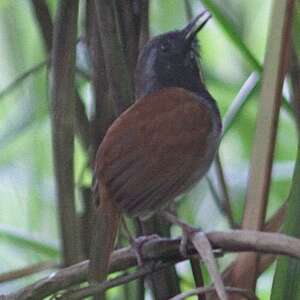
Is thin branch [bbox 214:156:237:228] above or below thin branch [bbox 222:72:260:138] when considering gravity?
below

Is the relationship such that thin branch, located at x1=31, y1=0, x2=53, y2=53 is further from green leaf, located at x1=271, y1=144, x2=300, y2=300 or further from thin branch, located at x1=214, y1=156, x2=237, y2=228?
green leaf, located at x1=271, y1=144, x2=300, y2=300

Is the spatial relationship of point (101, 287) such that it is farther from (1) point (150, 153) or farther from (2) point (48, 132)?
(2) point (48, 132)

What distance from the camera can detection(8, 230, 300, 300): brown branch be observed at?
60 centimetres

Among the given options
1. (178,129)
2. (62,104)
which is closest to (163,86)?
(178,129)

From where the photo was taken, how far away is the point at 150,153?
1007 millimetres

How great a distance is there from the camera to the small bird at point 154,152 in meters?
0.93

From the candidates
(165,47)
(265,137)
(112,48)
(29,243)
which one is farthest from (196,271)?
(165,47)

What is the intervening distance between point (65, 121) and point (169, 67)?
0.47m

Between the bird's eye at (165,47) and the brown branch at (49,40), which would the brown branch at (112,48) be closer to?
the brown branch at (49,40)

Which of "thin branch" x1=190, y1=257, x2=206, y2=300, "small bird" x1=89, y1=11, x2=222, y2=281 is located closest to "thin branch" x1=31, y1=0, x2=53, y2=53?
"small bird" x1=89, y1=11, x2=222, y2=281

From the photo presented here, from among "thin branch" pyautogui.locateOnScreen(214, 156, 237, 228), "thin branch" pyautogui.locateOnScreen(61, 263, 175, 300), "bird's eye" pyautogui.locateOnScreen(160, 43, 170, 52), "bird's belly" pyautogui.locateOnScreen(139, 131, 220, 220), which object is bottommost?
"thin branch" pyautogui.locateOnScreen(214, 156, 237, 228)

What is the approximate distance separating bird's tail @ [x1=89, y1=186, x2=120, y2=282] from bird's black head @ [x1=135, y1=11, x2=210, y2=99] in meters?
0.37

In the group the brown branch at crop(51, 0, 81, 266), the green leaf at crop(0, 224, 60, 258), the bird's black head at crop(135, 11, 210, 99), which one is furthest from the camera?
the bird's black head at crop(135, 11, 210, 99)

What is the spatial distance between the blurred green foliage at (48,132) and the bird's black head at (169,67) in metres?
0.07
